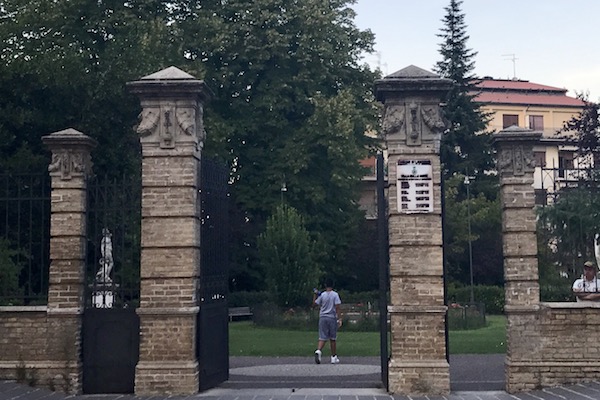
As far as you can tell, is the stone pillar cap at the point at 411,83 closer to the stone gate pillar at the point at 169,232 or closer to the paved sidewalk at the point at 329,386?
the stone gate pillar at the point at 169,232

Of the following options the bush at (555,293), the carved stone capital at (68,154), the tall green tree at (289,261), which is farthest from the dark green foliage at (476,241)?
the carved stone capital at (68,154)

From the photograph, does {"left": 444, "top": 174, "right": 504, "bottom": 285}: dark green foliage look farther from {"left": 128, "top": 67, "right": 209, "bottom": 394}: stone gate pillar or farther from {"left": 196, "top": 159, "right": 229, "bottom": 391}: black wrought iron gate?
{"left": 128, "top": 67, "right": 209, "bottom": 394}: stone gate pillar

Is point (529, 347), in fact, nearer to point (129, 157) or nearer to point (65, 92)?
point (129, 157)

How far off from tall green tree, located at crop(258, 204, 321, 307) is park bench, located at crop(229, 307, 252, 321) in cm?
378

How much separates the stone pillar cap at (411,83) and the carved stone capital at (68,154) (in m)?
4.81

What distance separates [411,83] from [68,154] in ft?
18.2

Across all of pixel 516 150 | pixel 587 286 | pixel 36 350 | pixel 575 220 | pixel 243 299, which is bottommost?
pixel 243 299

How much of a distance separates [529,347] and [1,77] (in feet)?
46.0

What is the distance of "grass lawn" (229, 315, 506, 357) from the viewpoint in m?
18.8

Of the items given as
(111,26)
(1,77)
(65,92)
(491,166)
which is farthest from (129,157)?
(491,166)

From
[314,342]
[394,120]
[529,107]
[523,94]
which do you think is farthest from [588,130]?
[523,94]

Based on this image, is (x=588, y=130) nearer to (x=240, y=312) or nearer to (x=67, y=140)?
(x=240, y=312)

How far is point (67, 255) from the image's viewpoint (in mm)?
11602

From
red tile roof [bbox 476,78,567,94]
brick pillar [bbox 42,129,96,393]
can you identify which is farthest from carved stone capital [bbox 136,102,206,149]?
red tile roof [bbox 476,78,567,94]
